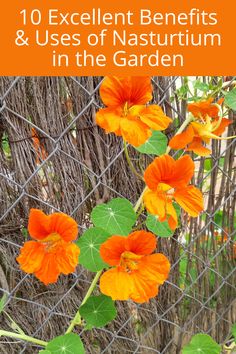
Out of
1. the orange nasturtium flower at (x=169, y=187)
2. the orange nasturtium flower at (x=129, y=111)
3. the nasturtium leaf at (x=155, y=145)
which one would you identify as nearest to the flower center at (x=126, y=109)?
the orange nasturtium flower at (x=129, y=111)

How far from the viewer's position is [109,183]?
1.64m

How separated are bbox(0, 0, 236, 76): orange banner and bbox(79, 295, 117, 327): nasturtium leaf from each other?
2.07 feet

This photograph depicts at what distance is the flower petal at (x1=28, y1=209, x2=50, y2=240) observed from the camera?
115 centimetres

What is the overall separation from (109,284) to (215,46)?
2.19 ft

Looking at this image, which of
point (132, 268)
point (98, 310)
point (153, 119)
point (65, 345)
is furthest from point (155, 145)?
point (65, 345)

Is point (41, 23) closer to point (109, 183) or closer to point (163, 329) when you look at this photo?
point (109, 183)

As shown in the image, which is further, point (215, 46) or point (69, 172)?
point (69, 172)

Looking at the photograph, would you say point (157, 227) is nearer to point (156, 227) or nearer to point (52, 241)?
point (156, 227)

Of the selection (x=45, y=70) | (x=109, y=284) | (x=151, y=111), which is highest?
(x=45, y=70)

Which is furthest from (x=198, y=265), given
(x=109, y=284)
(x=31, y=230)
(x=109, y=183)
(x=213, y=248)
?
(x=31, y=230)

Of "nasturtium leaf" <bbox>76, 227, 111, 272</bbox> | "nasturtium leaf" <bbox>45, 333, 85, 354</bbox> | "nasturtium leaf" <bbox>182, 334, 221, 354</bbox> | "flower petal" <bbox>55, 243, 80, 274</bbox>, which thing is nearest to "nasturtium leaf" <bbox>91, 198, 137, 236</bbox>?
"nasturtium leaf" <bbox>76, 227, 111, 272</bbox>

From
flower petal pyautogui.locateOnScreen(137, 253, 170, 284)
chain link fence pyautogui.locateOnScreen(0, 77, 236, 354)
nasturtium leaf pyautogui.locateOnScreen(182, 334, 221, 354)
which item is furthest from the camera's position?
nasturtium leaf pyautogui.locateOnScreen(182, 334, 221, 354)

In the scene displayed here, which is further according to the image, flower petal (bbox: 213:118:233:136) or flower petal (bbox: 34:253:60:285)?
flower petal (bbox: 213:118:233:136)

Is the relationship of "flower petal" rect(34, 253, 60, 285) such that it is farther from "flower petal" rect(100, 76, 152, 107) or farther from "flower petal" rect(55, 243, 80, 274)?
"flower petal" rect(100, 76, 152, 107)
